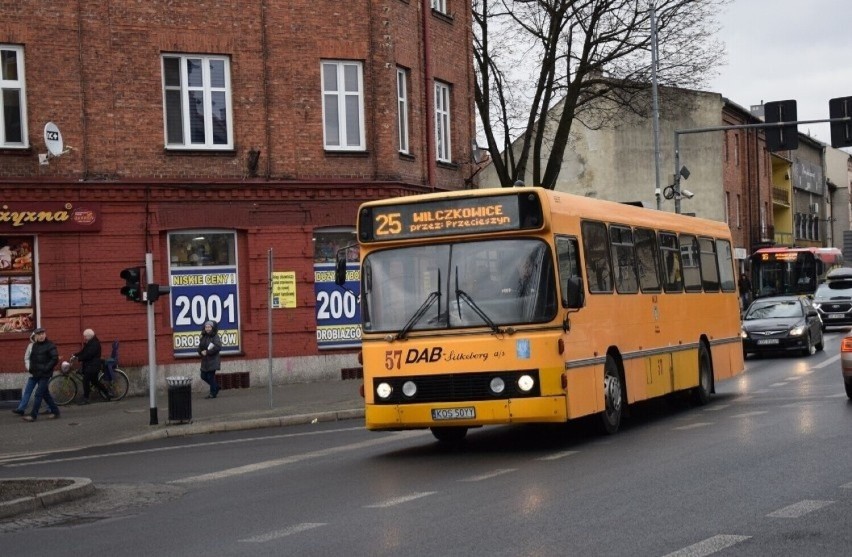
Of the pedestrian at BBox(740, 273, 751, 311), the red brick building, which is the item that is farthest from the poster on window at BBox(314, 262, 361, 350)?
the pedestrian at BBox(740, 273, 751, 311)

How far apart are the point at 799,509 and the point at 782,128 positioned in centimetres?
2538

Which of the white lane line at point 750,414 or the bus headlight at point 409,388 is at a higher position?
the bus headlight at point 409,388

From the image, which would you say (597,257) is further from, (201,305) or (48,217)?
(48,217)

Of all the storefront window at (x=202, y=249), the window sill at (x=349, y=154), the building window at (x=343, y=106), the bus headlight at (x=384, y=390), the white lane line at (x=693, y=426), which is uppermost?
the building window at (x=343, y=106)

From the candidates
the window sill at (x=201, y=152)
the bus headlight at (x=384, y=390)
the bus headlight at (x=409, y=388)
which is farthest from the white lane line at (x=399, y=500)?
the window sill at (x=201, y=152)

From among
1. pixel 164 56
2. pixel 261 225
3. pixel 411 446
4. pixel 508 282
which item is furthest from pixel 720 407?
pixel 164 56

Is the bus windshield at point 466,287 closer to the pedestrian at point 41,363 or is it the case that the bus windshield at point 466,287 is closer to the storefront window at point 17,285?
the pedestrian at point 41,363

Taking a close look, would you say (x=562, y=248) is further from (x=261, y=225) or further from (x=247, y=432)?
(x=261, y=225)

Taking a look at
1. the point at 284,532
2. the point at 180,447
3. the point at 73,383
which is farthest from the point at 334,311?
the point at 284,532

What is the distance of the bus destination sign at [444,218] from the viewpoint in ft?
49.5

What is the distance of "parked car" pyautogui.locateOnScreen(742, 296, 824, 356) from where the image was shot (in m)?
34.3

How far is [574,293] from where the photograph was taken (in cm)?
1473

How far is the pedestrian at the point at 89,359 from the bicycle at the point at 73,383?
0.84ft

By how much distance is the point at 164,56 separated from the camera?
97.2 feet
